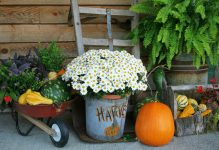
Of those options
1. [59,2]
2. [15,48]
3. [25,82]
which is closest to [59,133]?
[25,82]

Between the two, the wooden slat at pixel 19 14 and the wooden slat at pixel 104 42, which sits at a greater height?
the wooden slat at pixel 19 14

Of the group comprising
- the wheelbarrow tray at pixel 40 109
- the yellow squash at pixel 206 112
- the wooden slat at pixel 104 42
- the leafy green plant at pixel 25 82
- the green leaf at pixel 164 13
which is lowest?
the yellow squash at pixel 206 112

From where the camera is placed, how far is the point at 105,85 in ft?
9.52

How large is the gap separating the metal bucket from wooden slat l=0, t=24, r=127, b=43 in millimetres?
1088

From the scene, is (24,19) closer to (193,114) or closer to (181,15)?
(181,15)

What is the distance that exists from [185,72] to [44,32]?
1630mm

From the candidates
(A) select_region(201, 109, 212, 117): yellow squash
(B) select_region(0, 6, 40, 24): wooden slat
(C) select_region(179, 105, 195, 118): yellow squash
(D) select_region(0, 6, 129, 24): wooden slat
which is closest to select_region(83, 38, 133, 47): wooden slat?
(D) select_region(0, 6, 129, 24): wooden slat

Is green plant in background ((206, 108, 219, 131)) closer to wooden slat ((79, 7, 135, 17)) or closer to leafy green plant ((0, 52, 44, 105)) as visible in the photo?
wooden slat ((79, 7, 135, 17))

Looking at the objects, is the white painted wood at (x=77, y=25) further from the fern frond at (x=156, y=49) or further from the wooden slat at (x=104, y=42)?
the fern frond at (x=156, y=49)

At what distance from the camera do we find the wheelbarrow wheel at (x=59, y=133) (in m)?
2.95

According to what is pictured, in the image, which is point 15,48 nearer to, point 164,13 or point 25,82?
point 25,82

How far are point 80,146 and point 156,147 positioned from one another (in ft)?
2.28

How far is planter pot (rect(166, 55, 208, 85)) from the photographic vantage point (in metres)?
3.58

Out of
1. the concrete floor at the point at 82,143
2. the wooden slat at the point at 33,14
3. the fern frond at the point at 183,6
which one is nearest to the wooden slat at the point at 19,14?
the wooden slat at the point at 33,14
